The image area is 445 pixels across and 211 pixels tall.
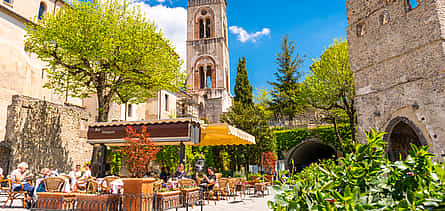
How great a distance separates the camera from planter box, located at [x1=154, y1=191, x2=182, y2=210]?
6.87 m

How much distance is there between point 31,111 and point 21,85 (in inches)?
172

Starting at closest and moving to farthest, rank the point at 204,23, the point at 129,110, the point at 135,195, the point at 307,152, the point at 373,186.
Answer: the point at 373,186 < the point at 135,195 < the point at 129,110 < the point at 307,152 < the point at 204,23

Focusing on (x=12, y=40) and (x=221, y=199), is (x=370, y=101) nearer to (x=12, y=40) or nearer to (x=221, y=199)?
(x=221, y=199)

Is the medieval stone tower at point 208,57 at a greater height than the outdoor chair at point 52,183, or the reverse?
the medieval stone tower at point 208,57

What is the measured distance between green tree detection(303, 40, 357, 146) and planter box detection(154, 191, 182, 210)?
56.8ft

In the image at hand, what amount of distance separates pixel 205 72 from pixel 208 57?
86.0 inches

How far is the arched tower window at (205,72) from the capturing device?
37.6 metres

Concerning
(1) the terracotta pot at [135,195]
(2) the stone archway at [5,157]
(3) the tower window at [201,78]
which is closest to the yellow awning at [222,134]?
(1) the terracotta pot at [135,195]

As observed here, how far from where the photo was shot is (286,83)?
119ft

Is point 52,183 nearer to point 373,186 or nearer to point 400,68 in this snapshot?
point 373,186

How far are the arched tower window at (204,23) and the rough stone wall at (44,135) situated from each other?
25956 millimetres

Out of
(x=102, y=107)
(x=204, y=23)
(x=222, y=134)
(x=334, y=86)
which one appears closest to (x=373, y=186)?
(x=222, y=134)

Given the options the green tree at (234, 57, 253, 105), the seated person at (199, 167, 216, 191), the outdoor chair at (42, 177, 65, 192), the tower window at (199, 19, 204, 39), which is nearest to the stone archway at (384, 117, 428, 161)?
the seated person at (199, 167, 216, 191)

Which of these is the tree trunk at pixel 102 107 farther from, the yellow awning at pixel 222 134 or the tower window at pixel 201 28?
the tower window at pixel 201 28
